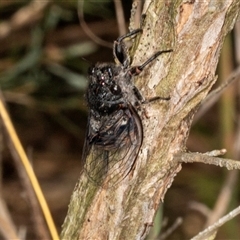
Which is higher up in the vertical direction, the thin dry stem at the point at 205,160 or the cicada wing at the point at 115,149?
the cicada wing at the point at 115,149

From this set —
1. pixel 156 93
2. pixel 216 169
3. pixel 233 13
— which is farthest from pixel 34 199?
pixel 216 169

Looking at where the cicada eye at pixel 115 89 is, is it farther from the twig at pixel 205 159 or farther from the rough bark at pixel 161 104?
the twig at pixel 205 159

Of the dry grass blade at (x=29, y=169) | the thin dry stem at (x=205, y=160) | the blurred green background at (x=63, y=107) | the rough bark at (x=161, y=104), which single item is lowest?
the thin dry stem at (x=205, y=160)

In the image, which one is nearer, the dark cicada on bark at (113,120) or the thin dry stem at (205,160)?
the thin dry stem at (205,160)

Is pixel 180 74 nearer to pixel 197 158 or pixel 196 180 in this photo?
pixel 197 158

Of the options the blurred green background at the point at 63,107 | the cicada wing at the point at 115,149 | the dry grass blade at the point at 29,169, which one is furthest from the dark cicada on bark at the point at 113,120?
the blurred green background at the point at 63,107

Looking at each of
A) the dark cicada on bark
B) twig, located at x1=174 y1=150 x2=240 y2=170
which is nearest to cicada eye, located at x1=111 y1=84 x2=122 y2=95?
the dark cicada on bark
